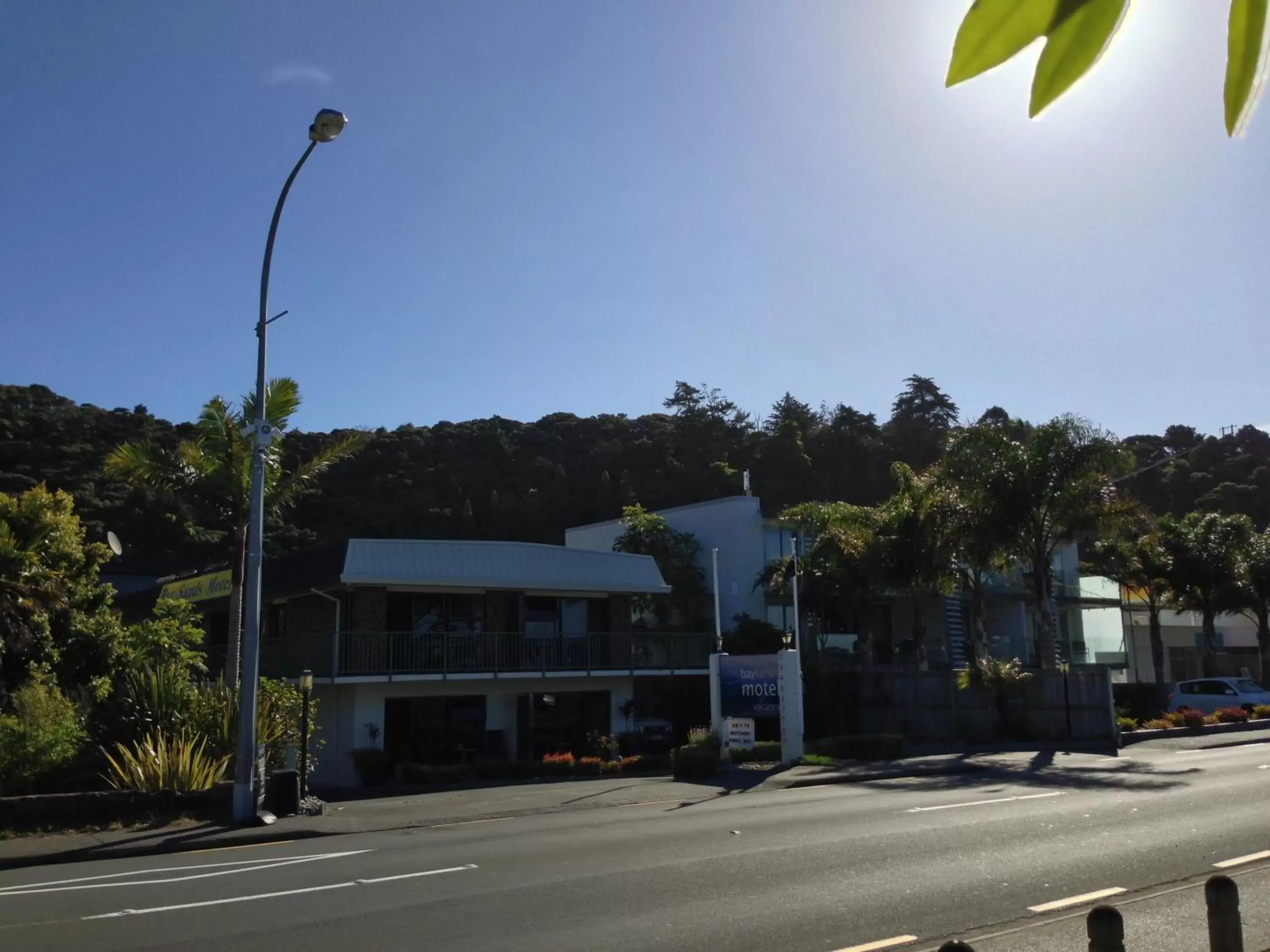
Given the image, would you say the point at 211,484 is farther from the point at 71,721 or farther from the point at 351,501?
the point at 351,501

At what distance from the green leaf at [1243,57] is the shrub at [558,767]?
26.5m

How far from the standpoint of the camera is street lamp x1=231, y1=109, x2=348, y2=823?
16.3 metres

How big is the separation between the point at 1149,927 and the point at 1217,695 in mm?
32855

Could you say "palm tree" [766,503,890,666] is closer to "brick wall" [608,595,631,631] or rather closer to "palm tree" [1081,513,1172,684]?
"brick wall" [608,595,631,631]

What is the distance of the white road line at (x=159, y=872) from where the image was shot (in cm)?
1157

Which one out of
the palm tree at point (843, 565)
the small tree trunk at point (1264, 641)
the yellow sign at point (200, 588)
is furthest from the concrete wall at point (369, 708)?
the small tree trunk at point (1264, 641)

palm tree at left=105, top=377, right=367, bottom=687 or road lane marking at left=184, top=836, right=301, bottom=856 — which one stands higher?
palm tree at left=105, top=377, right=367, bottom=687

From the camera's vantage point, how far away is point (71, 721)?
63.5ft

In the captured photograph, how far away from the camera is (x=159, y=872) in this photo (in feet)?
41.3

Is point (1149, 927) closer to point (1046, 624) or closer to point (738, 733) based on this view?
point (738, 733)

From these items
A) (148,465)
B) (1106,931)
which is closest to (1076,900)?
(1106,931)

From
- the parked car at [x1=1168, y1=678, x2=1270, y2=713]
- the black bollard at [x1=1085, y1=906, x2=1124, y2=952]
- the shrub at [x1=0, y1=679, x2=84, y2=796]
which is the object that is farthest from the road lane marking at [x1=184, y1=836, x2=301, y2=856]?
the parked car at [x1=1168, y1=678, x2=1270, y2=713]

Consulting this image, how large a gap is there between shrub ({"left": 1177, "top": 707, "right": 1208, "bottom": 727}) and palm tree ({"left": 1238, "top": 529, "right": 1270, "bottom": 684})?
436 inches

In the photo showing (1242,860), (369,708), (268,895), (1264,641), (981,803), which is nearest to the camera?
(268,895)
